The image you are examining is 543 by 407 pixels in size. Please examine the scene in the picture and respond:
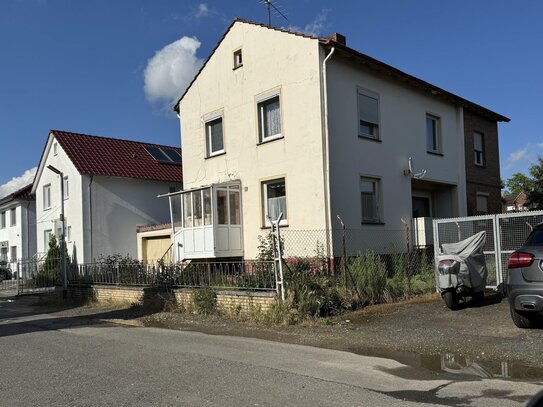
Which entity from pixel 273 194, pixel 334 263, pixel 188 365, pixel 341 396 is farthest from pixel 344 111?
pixel 341 396

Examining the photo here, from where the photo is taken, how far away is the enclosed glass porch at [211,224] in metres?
17.0

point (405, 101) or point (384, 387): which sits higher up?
point (405, 101)

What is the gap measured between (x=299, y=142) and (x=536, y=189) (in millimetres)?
20136

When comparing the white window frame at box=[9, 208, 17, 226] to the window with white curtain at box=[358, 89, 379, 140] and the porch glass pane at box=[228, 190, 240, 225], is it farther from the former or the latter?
the window with white curtain at box=[358, 89, 379, 140]

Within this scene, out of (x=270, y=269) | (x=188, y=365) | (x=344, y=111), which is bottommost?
(x=188, y=365)

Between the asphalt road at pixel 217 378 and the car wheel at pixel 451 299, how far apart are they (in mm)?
3782

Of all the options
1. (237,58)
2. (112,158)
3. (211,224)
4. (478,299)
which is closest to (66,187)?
(112,158)

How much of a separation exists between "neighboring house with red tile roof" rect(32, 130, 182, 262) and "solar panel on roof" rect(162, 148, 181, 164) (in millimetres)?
732

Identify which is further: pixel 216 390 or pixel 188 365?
Answer: pixel 188 365

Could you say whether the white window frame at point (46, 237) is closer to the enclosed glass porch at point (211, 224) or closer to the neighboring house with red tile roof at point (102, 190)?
the neighboring house with red tile roof at point (102, 190)

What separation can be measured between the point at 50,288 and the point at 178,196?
6232mm

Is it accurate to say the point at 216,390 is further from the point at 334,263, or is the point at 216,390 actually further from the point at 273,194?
the point at 273,194

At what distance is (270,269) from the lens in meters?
11.9

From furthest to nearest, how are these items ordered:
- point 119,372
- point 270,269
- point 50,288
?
point 50,288
point 270,269
point 119,372
